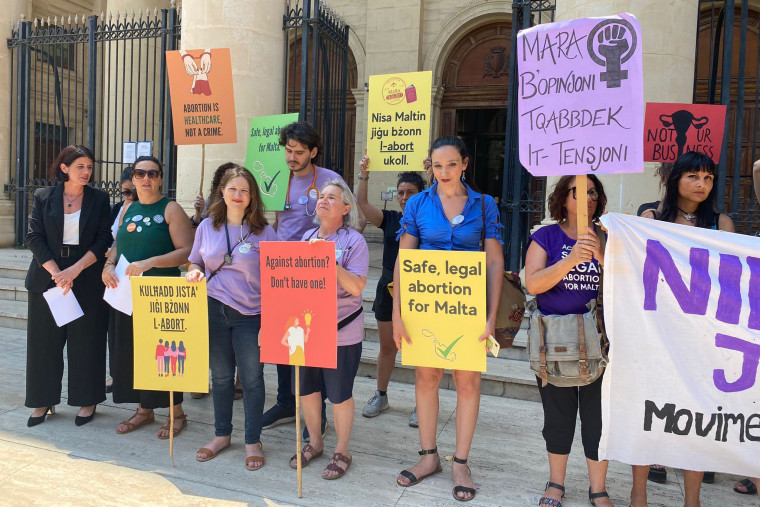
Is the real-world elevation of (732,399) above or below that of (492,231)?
below

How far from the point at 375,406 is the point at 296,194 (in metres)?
1.77

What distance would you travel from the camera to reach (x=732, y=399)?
9.50 feet

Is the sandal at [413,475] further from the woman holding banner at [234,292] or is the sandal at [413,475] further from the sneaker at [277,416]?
the sneaker at [277,416]

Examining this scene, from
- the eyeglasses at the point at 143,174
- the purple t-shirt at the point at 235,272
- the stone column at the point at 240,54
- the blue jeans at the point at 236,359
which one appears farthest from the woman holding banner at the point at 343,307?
the stone column at the point at 240,54

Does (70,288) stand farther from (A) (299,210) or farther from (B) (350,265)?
(B) (350,265)

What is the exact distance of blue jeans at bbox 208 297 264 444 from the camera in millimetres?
3730

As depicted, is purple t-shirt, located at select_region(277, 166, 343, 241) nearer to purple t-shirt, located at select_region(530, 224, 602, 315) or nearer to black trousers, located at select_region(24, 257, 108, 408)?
black trousers, located at select_region(24, 257, 108, 408)

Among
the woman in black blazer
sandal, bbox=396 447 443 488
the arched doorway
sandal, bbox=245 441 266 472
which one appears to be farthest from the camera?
the arched doorway

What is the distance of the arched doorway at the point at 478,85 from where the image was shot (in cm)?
1159

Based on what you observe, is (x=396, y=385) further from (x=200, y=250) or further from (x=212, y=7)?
(x=212, y=7)

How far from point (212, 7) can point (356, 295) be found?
565 centimetres

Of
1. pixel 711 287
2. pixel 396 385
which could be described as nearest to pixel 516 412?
pixel 396 385

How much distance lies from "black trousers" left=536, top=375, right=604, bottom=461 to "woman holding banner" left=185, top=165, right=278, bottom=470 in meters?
1.79

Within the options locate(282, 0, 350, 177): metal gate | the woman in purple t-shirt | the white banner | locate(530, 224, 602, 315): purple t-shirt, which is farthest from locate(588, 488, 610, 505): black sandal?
locate(282, 0, 350, 177): metal gate
